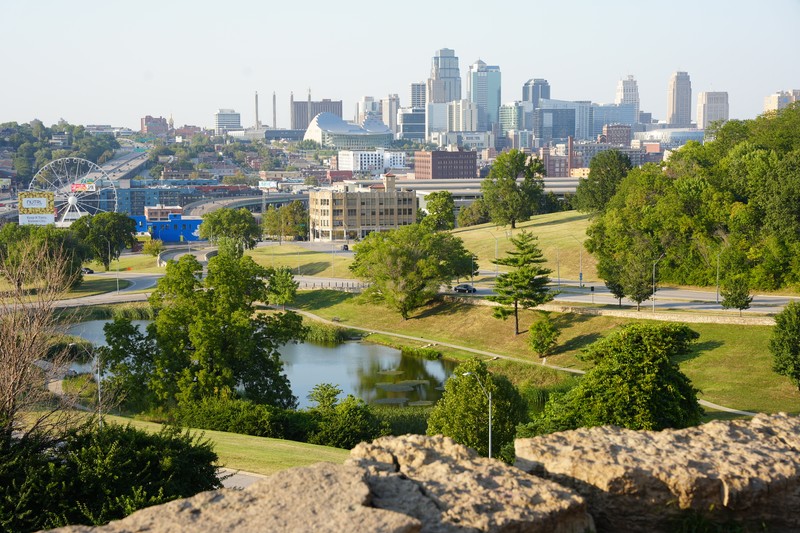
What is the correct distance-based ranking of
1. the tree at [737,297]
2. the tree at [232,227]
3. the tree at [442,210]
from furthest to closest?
the tree at [442,210], the tree at [232,227], the tree at [737,297]

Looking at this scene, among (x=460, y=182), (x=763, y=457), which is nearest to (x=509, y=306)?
(x=763, y=457)

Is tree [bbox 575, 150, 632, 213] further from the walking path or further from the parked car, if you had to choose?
the walking path

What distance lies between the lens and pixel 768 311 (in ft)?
168

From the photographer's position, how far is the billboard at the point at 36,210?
13538 cm

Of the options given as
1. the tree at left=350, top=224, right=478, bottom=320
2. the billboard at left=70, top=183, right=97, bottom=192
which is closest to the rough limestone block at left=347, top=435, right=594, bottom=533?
the tree at left=350, top=224, right=478, bottom=320

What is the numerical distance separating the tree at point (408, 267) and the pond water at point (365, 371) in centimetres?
556

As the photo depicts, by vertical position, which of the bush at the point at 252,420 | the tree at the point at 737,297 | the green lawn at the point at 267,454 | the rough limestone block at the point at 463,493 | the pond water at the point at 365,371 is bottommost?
the pond water at the point at 365,371

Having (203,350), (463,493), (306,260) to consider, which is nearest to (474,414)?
(203,350)

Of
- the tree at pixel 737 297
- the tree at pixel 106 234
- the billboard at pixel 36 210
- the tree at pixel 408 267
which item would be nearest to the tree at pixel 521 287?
the tree at pixel 408 267

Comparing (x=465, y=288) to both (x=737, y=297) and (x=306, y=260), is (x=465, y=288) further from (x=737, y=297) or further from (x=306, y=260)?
(x=306, y=260)

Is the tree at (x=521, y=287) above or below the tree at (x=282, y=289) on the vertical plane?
above

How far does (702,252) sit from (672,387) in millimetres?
36324

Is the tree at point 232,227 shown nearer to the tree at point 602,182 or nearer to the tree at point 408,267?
the tree at point 408,267

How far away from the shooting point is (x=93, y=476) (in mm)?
17641
